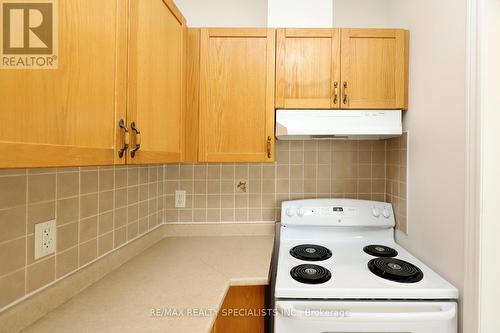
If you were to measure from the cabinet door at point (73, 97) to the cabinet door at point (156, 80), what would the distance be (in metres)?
0.06

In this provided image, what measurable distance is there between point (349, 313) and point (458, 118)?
3.03 ft

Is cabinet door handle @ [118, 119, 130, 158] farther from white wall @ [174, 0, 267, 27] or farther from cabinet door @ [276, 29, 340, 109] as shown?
white wall @ [174, 0, 267, 27]

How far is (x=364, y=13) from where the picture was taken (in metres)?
1.75

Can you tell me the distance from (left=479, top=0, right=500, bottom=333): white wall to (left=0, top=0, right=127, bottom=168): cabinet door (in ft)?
4.21

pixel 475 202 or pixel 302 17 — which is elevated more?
pixel 302 17

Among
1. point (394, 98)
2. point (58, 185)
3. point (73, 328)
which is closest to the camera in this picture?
point (73, 328)

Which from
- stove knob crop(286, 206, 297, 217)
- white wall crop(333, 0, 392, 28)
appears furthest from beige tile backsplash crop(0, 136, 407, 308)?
white wall crop(333, 0, 392, 28)

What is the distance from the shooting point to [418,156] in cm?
133

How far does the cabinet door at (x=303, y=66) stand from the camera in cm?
141

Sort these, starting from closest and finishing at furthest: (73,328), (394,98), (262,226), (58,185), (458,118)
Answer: (73,328) < (58,185) < (458,118) < (394,98) < (262,226)

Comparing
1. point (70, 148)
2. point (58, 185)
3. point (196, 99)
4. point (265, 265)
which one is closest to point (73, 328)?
point (58, 185)

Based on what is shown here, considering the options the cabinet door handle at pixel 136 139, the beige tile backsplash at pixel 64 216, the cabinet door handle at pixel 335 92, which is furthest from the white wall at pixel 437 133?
the beige tile backsplash at pixel 64 216

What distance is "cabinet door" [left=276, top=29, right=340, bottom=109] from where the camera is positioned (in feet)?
4.63

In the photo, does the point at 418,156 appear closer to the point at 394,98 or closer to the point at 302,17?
the point at 394,98
